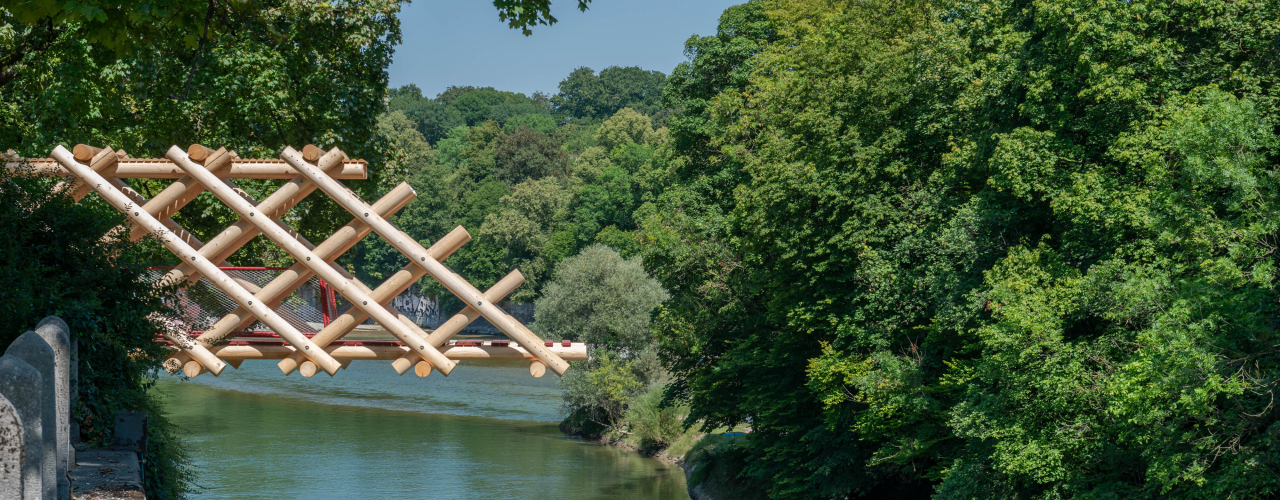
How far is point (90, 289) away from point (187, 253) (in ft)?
4.62

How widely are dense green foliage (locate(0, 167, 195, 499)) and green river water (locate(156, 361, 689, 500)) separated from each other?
47.1 ft

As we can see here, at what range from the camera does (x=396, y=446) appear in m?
37.1

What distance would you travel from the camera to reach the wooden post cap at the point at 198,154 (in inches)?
348

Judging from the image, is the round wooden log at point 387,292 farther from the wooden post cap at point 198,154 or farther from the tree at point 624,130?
the tree at point 624,130

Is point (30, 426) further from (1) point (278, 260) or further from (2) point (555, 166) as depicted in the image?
(2) point (555, 166)

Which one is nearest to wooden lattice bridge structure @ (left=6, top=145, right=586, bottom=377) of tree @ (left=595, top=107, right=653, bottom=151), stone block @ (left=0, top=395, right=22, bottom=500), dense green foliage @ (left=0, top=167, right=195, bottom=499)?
dense green foliage @ (left=0, top=167, right=195, bottom=499)

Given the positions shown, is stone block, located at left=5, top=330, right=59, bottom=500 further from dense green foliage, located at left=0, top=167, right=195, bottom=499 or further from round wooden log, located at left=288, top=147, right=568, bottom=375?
round wooden log, located at left=288, top=147, right=568, bottom=375

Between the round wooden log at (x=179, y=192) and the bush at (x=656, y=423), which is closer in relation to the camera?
the round wooden log at (x=179, y=192)

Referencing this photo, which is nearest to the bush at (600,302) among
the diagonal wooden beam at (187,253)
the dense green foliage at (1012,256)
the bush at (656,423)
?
the bush at (656,423)

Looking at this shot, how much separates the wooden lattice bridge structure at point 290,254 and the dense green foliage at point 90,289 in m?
0.55

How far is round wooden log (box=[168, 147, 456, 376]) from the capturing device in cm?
883

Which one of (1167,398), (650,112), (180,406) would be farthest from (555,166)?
(1167,398)

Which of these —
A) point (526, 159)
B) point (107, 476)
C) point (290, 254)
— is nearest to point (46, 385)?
point (107, 476)

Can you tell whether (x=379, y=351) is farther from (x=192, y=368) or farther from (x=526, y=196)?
(x=526, y=196)
